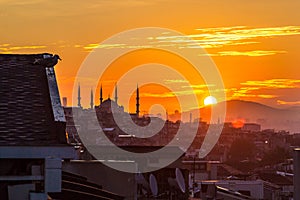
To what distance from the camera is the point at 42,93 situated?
727 cm

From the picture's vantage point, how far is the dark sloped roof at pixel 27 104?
21.5ft

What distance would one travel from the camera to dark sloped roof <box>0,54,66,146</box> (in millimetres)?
6555

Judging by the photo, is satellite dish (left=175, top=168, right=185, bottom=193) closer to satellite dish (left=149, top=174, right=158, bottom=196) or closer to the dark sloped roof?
satellite dish (left=149, top=174, right=158, bottom=196)

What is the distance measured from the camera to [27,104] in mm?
7004

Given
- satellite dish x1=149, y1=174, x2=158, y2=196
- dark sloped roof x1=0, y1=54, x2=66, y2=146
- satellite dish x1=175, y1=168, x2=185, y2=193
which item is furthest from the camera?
satellite dish x1=175, y1=168, x2=185, y2=193

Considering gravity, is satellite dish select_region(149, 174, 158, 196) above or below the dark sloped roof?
below

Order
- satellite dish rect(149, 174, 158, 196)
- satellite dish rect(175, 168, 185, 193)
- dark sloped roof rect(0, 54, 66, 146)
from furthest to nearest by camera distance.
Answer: satellite dish rect(175, 168, 185, 193) < satellite dish rect(149, 174, 158, 196) < dark sloped roof rect(0, 54, 66, 146)

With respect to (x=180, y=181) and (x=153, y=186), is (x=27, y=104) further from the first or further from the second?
(x=180, y=181)

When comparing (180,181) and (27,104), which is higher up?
(27,104)

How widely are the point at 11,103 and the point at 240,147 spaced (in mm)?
106715

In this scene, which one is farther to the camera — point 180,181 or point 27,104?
point 180,181

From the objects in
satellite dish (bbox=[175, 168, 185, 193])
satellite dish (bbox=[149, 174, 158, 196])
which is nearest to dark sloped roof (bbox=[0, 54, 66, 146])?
satellite dish (bbox=[149, 174, 158, 196])

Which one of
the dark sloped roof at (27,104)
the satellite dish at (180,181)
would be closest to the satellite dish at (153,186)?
the satellite dish at (180,181)

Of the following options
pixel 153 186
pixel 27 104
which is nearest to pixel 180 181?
pixel 153 186
